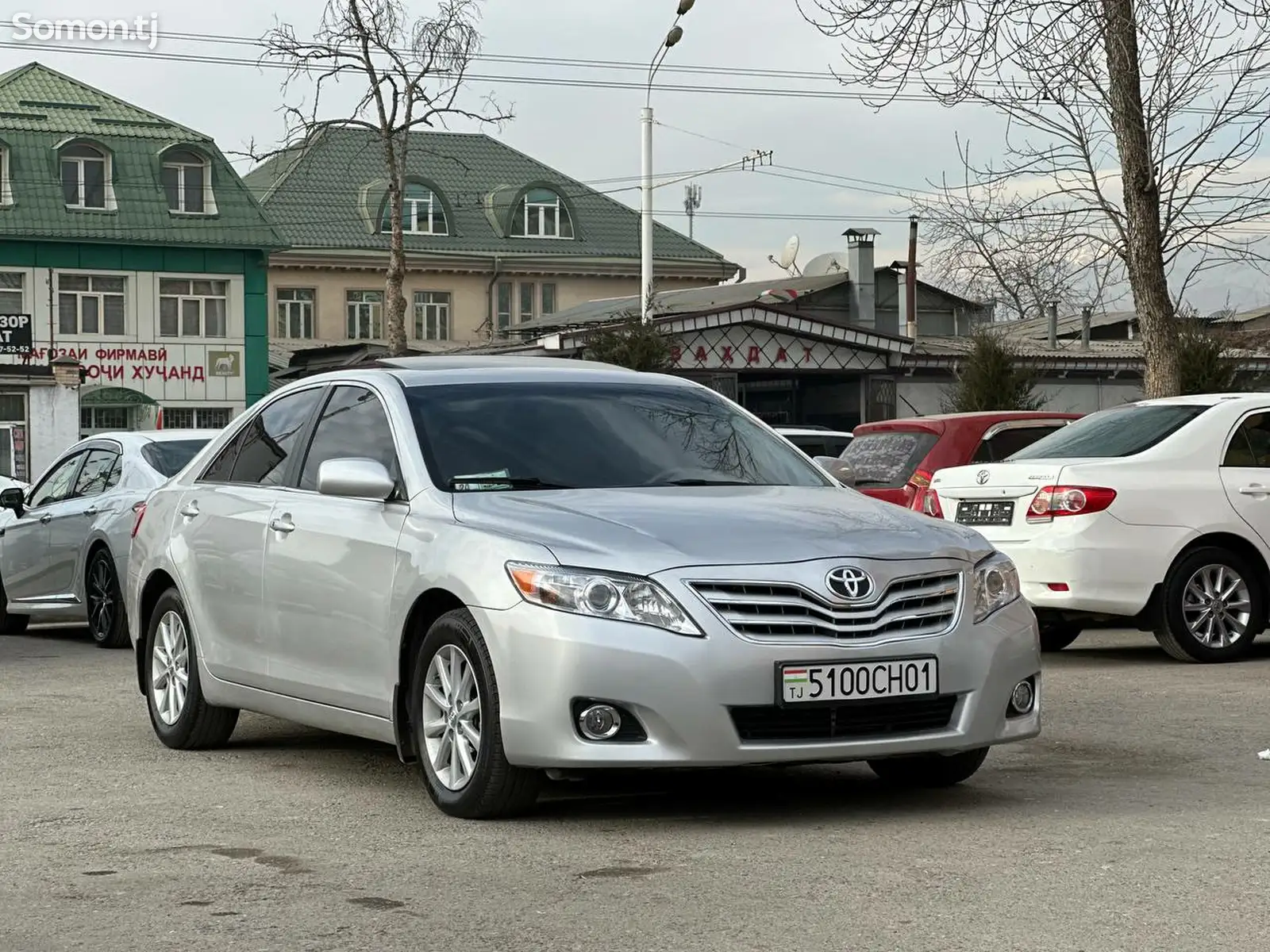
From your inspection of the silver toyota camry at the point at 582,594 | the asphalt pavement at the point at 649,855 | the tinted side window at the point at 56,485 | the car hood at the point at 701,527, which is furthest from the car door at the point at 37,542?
the car hood at the point at 701,527

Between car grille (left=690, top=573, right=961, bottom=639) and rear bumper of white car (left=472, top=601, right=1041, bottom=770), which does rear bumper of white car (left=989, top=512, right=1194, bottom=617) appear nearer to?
rear bumper of white car (left=472, top=601, right=1041, bottom=770)

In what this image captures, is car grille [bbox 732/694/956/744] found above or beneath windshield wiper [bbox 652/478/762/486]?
beneath

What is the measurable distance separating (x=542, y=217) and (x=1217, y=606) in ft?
202

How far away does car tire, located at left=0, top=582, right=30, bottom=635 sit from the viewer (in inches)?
682

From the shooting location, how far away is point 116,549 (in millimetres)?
14820

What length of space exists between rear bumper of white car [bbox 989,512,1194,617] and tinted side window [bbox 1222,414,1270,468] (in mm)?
794

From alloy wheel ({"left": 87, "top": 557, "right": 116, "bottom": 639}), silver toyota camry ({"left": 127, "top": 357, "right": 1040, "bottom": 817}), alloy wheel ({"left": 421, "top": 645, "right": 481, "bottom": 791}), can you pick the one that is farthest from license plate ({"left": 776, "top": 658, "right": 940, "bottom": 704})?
alloy wheel ({"left": 87, "top": 557, "right": 116, "bottom": 639})

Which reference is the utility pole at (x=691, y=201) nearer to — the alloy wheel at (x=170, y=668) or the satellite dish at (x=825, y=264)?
the satellite dish at (x=825, y=264)

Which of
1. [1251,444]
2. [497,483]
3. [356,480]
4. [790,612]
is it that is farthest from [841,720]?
[1251,444]

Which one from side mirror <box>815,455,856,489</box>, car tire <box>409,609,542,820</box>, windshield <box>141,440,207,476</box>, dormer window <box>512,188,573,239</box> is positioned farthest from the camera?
dormer window <box>512,188,573,239</box>

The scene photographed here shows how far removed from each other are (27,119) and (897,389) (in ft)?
76.5

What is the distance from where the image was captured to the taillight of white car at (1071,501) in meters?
12.1

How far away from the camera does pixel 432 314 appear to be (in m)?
70.3

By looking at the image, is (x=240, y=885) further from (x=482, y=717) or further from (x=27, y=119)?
(x=27, y=119)
